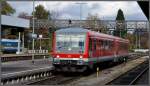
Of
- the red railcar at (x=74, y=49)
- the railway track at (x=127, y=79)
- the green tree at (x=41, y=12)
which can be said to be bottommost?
the railway track at (x=127, y=79)

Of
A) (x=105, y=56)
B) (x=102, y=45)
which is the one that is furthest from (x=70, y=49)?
(x=105, y=56)

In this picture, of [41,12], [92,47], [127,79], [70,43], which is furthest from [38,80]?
[41,12]

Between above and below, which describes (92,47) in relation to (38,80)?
above

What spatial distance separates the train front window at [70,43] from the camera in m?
26.3

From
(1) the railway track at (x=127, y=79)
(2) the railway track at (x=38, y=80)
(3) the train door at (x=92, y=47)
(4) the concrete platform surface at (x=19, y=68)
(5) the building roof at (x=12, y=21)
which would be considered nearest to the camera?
(2) the railway track at (x=38, y=80)

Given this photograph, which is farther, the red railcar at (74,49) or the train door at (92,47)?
the train door at (92,47)

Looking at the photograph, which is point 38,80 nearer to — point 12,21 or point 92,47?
point 92,47

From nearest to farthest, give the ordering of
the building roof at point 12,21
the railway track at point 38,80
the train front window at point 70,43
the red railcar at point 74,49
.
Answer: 1. the railway track at point 38,80
2. the red railcar at point 74,49
3. the train front window at point 70,43
4. the building roof at point 12,21

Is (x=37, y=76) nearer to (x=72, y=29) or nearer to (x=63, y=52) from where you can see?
(x=63, y=52)

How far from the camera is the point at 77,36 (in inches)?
1054

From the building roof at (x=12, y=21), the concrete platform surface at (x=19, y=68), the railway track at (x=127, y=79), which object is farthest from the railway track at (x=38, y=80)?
the building roof at (x=12, y=21)

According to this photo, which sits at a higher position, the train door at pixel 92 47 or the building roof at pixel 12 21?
the building roof at pixel 12 21

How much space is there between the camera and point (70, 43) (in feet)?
87.4

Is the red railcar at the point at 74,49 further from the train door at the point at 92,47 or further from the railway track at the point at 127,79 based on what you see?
the railway track at the point at 127,79
